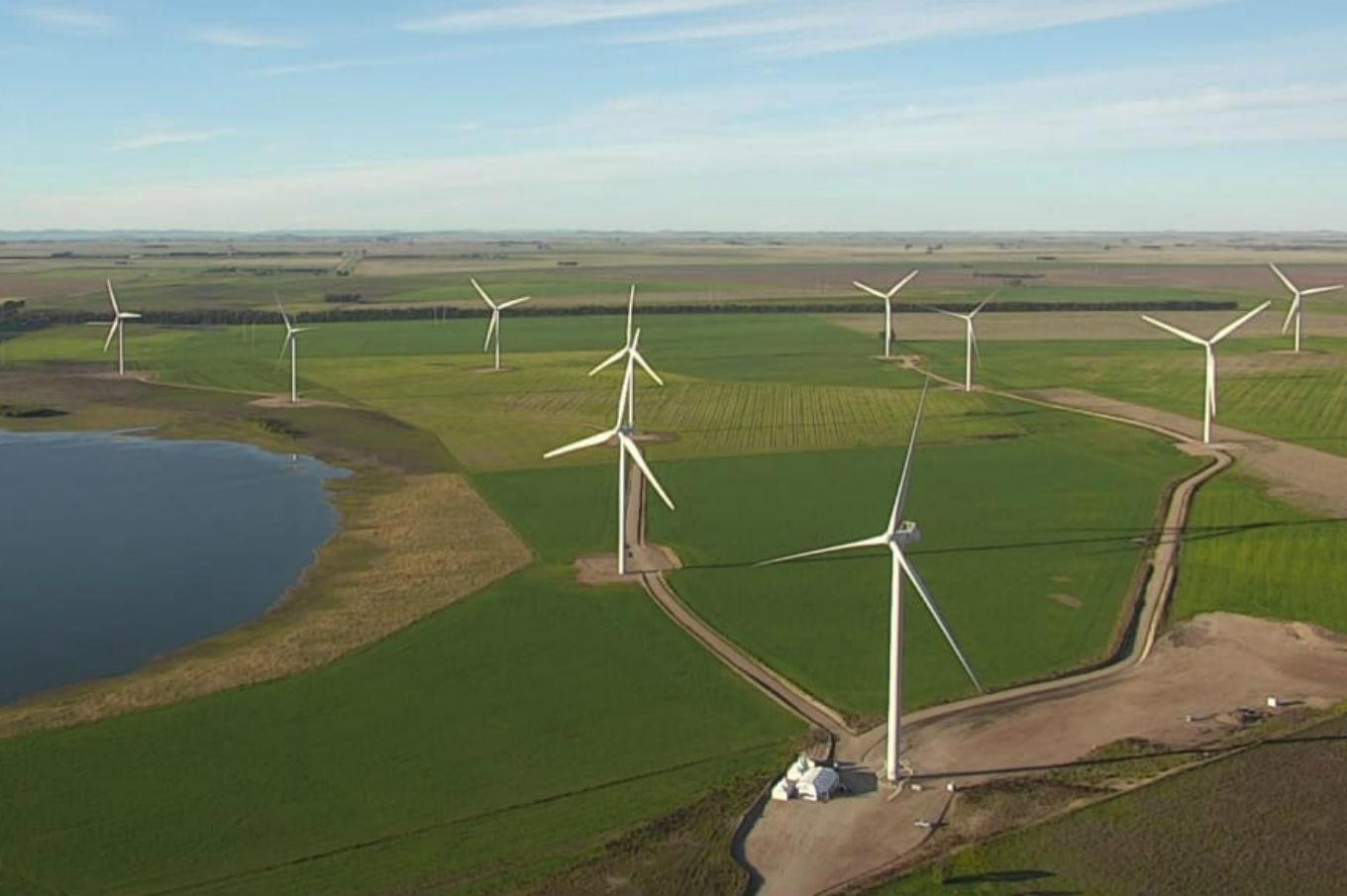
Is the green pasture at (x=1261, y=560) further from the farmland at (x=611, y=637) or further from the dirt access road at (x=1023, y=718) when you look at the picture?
the dirt access road at (x=1023, y=718)

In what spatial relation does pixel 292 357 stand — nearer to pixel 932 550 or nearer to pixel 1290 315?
pixel 932 550

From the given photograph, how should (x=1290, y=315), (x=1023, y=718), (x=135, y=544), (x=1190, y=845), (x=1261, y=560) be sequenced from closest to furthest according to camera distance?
1. (x=1190, y=845)
2. (x=1023, y=718)
3. (x=1261, y=560)
4. (x=135, y=544)
5. (x=1290, y=315)

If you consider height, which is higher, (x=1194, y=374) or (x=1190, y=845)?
(x=1194, y=374)

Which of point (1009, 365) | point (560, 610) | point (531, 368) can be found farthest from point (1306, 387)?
point (560, 610)

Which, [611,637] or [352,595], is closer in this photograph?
[611,637]

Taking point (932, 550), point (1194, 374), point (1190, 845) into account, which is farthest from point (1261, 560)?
point (1194, 374)

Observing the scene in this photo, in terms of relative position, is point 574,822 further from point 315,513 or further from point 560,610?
point 315,513

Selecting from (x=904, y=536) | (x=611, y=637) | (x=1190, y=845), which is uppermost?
(x=904, y=536)
